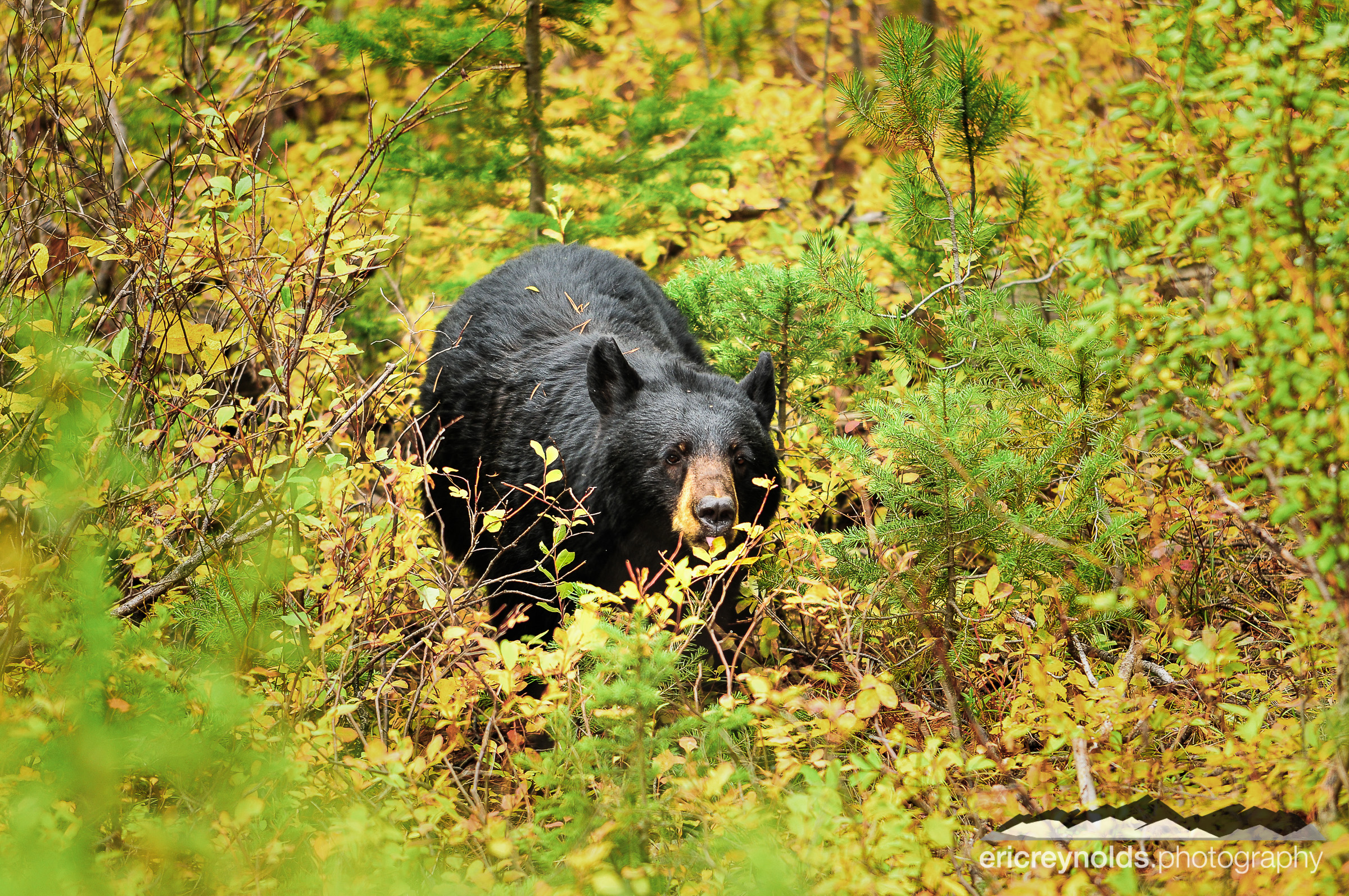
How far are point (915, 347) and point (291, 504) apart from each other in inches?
104

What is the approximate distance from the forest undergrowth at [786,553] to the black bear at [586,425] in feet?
1.07

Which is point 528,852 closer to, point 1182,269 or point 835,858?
point 835,858

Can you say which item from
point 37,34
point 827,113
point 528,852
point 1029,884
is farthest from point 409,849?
point 827,113

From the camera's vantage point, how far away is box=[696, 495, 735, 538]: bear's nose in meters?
4.00

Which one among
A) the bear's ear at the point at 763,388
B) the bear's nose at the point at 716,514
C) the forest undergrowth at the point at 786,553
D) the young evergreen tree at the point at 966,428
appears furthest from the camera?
the bear's ear at the point at 763,388

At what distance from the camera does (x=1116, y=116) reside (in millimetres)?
2482

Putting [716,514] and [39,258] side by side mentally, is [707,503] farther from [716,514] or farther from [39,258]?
[39,258]

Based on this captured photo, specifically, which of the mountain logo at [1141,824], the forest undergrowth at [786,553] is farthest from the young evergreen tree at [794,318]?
the mountain logo at [1141,824]

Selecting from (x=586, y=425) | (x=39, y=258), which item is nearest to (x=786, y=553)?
(x=586, y=425)

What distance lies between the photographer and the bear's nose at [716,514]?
4.00 meters

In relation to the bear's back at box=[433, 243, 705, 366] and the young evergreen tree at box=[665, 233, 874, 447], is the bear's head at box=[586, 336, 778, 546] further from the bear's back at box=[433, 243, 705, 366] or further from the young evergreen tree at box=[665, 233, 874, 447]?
the bear's back at box=[433, 243, 705, 366]

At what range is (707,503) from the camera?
401 cm

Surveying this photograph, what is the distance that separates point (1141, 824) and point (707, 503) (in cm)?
189

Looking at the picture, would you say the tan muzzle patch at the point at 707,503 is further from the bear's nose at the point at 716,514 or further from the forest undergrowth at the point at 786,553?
the forest undergrowth at the point at 786,553
